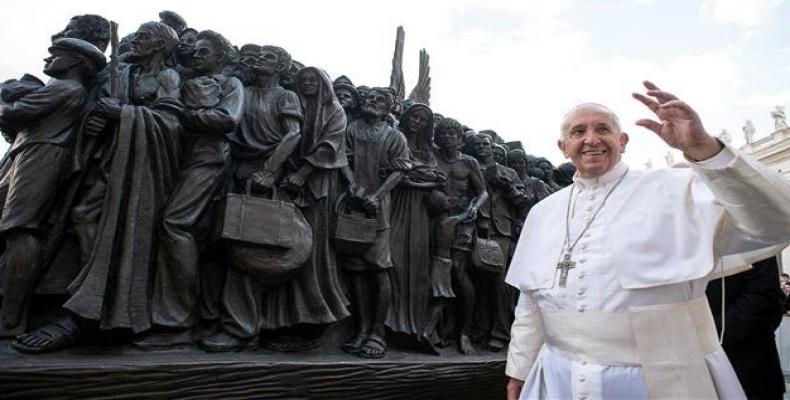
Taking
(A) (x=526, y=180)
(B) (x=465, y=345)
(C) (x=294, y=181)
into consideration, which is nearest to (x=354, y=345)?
(B) (x=465, y=345)

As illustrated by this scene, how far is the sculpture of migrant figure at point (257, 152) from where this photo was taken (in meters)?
4.05

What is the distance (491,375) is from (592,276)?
10.3 ft

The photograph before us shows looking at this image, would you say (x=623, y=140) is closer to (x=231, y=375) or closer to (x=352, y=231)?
(x=352, y=231)

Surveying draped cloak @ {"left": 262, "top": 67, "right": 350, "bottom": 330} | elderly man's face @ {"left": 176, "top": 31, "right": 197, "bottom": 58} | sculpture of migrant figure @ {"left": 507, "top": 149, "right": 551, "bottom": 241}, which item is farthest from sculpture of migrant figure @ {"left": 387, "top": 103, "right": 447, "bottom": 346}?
elderly man's face @ {"left": 176, "top": 31, "right": 197, "bottom": 58}

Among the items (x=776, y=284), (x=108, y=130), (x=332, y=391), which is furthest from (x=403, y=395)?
(x=108, y=130)

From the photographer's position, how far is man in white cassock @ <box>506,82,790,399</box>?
1.90 metres

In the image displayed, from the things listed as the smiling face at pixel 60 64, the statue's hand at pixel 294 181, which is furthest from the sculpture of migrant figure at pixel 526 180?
the smiling face at pixel 60 64

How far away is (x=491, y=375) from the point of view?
5090 mm

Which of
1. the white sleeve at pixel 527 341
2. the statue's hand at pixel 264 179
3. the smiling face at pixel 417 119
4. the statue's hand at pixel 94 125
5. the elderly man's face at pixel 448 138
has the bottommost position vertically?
the white sleeve at pixel 527 341

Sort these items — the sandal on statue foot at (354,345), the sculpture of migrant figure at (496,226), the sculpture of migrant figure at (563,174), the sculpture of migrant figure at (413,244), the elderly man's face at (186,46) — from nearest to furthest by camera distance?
the sandal on statue foot at (354,345) < the elderly man's face at (186,46) < the sculpture of migrant figure at (413,244) < the sculpture of migrant figure at (496,226) < the sculpture of migrant figure at (563,174)

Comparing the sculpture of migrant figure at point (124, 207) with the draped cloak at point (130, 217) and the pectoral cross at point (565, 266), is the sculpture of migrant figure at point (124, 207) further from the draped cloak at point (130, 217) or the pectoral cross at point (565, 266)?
the pectoral cross at point (565, 266)

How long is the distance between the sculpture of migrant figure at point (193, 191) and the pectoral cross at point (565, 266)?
2771 mm

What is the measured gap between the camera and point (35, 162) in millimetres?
3664

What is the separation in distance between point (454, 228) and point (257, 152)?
2265mm
